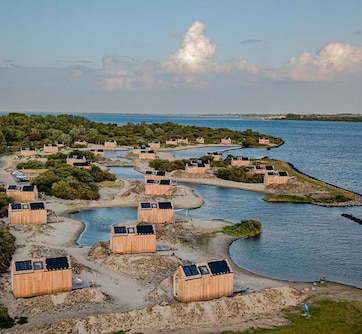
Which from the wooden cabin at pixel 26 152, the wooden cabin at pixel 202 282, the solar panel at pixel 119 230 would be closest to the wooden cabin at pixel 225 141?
the wooden cabin at pixel 26 152

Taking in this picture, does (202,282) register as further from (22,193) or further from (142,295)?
(22,193)

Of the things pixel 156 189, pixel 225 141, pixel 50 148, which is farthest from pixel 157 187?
pixel 225 141

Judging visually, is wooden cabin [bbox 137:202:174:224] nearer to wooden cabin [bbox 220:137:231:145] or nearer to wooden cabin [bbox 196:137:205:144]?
wooden cabin [bbox 196:137:205:144]

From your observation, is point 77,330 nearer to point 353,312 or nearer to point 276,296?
point 276,296

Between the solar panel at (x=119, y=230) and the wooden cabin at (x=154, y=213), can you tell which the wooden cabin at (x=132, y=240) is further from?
the wooden cabin at (x=154, y=213)

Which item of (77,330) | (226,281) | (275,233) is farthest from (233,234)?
(77,330)

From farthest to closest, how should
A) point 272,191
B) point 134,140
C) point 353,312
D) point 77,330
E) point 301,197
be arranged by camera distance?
point 134,140
point 272,191
point 301,197
point 353,312
point 77,330
